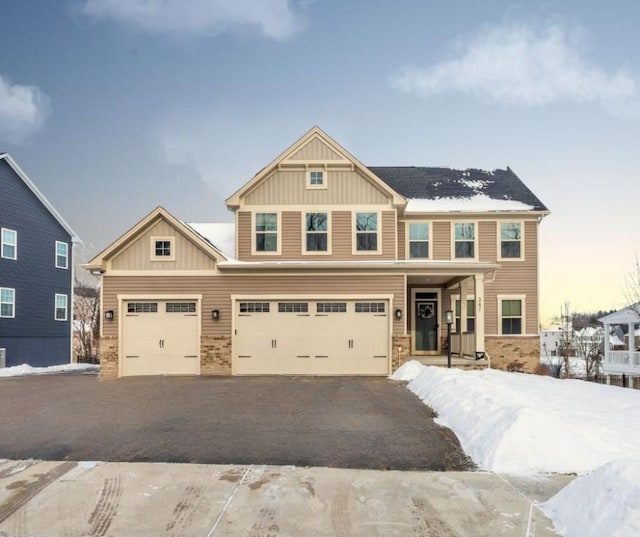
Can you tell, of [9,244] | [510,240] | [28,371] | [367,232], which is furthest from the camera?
[9,244]

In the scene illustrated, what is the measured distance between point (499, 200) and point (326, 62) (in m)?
8.82

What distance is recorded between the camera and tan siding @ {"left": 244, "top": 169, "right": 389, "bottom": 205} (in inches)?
698

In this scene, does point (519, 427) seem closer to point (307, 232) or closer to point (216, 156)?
point (307, 232)

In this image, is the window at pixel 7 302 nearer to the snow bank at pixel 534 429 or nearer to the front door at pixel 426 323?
the front door at pixel 426 323

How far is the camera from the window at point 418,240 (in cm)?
1927

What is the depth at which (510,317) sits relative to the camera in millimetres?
19125

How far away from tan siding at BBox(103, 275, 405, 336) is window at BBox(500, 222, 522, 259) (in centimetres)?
518

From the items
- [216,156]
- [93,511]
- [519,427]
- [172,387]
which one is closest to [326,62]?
[216,156]

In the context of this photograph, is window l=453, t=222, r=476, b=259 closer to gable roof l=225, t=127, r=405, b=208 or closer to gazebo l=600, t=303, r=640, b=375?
gable roof l=225, t=127, r=405, b=208

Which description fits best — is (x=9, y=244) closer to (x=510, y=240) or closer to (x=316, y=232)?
(x=316, y=232)

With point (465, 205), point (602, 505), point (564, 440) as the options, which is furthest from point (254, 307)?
point (602, 505)

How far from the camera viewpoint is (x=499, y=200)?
64.8ft

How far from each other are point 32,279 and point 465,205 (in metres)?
22.0

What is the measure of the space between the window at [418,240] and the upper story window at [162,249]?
340 inches
